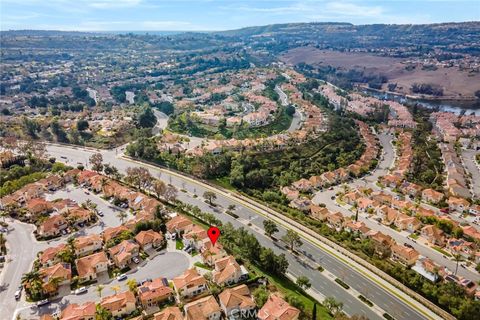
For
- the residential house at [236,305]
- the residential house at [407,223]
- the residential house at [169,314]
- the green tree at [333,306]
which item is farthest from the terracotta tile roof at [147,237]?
the residential house at [407,223]

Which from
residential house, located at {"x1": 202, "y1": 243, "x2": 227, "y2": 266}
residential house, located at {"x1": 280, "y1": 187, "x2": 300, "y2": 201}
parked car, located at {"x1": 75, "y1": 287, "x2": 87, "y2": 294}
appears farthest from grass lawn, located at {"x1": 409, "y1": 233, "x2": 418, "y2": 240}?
parked car, located at {"x1": 75, "y1": 287, "x2": 87, "y2": 294}

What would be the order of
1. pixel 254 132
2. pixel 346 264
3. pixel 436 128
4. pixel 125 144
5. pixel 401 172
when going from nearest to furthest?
1. pixel 346 264
2. pixel 401 172
3. pixel 125 144
4. pixel 254 132
5. pixel 436 128

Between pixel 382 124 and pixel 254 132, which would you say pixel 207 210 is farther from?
pixel 382 124

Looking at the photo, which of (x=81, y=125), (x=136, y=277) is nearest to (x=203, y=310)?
(x=136, y=277)

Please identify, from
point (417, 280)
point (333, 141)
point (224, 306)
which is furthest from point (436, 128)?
point (224, 306)

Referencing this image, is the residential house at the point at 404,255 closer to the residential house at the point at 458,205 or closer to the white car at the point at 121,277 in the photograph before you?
the residential house at the point at 458,205

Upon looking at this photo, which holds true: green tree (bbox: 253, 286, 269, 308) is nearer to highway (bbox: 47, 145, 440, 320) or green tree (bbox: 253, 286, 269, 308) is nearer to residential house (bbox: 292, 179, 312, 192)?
highway (bbox: 47, 145, 440, 320)
